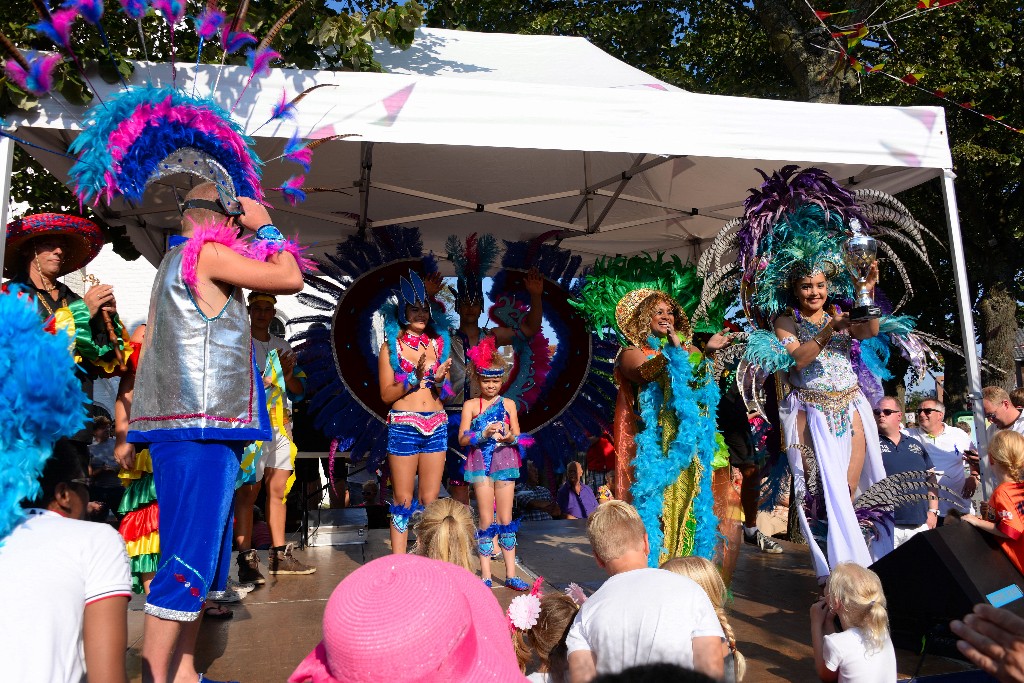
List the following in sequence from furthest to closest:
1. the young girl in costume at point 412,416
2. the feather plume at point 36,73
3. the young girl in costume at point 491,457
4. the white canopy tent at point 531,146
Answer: the young girl in costume at point 412,416 < the young girl in costume at point 491,457 < the white canopy tent at point 531,146 < the feather plume at point 36,73

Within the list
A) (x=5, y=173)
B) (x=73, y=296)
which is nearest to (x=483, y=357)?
(x=73, y=296)

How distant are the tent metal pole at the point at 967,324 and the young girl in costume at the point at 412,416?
276cm

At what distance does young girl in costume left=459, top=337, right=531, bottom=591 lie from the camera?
4523mm

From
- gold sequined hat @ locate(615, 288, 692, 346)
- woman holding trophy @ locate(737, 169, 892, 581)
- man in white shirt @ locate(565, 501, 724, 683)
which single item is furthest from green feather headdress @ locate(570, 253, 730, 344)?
man in white shirt @ locate(565, 501, 724, 683)

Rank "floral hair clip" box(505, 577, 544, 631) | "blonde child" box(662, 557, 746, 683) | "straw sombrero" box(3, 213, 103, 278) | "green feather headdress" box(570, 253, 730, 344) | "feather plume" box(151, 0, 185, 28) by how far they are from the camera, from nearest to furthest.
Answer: "floral hair clip" box(505, 577, 544, 631) < "blonde child" box(662, 557, 746, 683) < "feather plume" box(151, 0, 185, 28) < "straw sombrero" box(3, 213, 103, 278) < "green feather headdress" box(570, 253, 730, 344)

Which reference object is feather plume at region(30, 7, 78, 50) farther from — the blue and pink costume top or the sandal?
the blue and pink costume top

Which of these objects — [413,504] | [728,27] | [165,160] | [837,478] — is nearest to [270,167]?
[413,504]

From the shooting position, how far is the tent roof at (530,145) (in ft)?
12.1

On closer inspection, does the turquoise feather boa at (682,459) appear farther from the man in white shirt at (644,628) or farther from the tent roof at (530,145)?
the man in white shirt at (644,628)

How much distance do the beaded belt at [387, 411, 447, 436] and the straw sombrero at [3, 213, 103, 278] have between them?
1822 millimetres

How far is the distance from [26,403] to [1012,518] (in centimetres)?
345

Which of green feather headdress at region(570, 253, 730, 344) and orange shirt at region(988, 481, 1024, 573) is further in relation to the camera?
green feather headdress at region(570, 253, 730, 344)

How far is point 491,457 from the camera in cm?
464

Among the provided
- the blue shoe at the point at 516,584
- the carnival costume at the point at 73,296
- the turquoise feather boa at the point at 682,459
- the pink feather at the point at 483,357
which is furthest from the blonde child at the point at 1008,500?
the carnival costume at the point at 73,296
